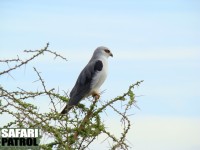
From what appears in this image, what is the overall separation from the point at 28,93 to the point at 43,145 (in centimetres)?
85

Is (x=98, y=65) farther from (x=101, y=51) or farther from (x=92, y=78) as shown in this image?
(x=101, y=51)

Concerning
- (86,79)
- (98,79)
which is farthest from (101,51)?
(86,79)

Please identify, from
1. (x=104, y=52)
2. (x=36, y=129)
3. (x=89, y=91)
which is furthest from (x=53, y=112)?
(x=104, y=52)

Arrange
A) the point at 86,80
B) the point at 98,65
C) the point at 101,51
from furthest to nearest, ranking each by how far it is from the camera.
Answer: the point at 101,51, the point at 98,65, the point at 86,80

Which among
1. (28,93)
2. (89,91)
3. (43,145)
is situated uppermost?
(89,91)

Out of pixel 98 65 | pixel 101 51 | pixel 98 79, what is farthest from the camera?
pixel 101 51

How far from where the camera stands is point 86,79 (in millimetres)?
9664

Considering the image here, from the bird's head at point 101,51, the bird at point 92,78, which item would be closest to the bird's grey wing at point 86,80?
the bird at point 92,78

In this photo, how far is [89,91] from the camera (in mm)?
9469

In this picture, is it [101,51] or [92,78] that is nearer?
[92,78]

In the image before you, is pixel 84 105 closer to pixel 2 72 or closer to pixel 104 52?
pixel 2 72

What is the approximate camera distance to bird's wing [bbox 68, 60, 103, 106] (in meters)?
9.23

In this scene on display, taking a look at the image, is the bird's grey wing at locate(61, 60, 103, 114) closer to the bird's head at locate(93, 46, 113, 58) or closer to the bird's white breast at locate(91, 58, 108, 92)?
the bird's white breast at locate(91, 58, 108, 92)

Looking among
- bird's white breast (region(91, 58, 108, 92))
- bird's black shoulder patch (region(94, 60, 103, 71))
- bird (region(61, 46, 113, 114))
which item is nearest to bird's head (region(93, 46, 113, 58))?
bird (region(61, 46, 113, 114))
